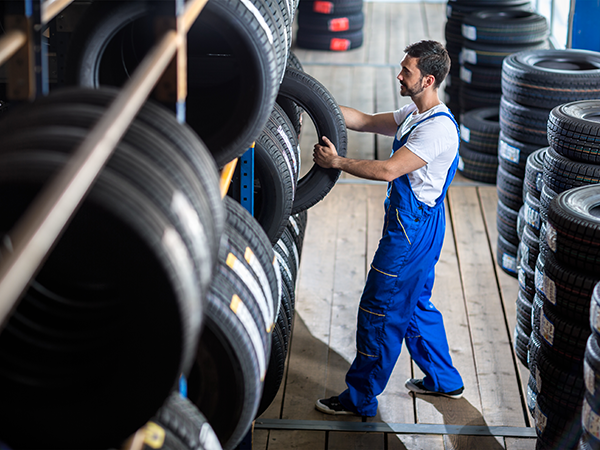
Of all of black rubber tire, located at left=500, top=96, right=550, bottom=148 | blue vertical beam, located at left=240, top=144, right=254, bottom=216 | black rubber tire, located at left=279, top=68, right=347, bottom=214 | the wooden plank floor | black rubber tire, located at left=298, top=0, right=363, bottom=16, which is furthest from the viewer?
black rubber tire, located at left=298, top=0, right=363, bottom=16

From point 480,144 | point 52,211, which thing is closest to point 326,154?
point 52,211

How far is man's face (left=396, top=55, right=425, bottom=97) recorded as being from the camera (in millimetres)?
3307

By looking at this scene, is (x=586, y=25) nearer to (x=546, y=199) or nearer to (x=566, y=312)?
(x=546, y=199)

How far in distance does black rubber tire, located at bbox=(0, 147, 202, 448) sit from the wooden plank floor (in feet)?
6.93

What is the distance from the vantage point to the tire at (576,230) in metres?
2.67

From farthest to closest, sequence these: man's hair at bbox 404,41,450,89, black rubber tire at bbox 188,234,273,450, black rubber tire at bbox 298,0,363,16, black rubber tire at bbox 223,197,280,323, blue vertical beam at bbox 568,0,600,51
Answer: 1. black rubber tire at bbox 298,0,363,16
2. blue vertical beam at bbox 568,0,600,51
3. man's hair at bbox 404,41,450,89
4. black rubber tire at bbox 223,197,280,323
5. black rubber tire at bbox 188,234,273,450

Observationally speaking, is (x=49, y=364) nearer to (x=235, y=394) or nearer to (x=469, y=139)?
(x=235, y=394)

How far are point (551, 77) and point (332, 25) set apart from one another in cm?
648

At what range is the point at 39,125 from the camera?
3.98 ft

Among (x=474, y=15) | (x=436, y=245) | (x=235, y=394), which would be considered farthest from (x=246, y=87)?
(x=474, y=15)

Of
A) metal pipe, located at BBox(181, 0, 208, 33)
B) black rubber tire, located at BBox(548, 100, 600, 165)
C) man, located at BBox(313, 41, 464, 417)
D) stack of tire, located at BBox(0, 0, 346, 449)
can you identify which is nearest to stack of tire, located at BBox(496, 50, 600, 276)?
black rubber tire, located at BBox(548, 100, 600, 165)

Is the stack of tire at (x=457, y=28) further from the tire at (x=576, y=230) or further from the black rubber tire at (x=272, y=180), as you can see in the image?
the black rubber tire at (x=272, y=180)

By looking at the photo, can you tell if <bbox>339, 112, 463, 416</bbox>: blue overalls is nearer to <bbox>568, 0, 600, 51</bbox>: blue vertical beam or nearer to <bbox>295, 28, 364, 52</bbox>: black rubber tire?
<bbox>568, 0, 600, 51</bbox>: blue vertical beam

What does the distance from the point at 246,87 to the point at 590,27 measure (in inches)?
187
